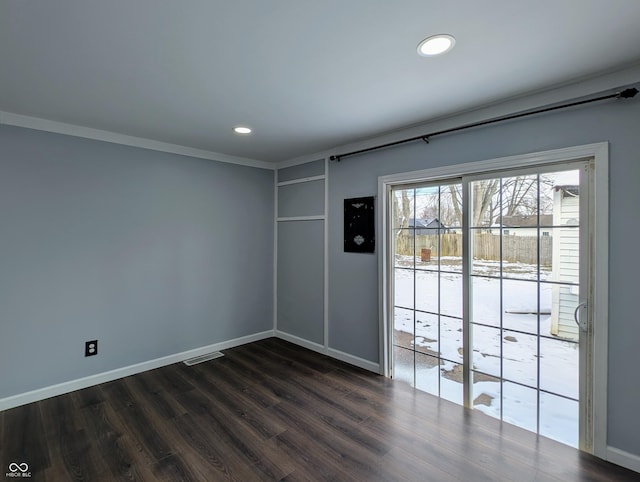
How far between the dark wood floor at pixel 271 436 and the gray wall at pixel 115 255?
48 centimetres

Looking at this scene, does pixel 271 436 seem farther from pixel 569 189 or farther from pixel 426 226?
pixel 569 189

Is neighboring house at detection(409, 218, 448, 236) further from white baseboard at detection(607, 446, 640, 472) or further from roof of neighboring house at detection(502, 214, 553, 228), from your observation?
white baseboard at detection(607, 446, 640, 472)

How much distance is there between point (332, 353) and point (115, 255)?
2.59 meters

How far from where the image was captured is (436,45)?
1.68m

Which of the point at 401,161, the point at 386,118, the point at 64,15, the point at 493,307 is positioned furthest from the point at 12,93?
the point at 493,307

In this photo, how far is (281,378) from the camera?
10.5 feet

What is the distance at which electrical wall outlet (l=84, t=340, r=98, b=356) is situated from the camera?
9.86ft

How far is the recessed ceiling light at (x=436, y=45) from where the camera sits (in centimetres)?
162

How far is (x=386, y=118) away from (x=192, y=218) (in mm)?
2450

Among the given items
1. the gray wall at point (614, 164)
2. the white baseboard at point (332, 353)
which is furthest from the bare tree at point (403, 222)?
the white baseboard at point (332, 353)

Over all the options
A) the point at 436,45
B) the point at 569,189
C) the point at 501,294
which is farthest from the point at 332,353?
the point at 436,45

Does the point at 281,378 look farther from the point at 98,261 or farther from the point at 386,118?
the point at 386,118

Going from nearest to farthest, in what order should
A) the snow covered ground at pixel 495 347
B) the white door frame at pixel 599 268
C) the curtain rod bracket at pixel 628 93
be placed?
1. the curtain rod bracket at pixel 628 93
2. the white door frame at pixel 599 268
3. the snow covered ground at pixel 495 347

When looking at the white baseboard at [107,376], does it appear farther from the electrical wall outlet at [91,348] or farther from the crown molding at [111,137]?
the crown molding at [111,137]
